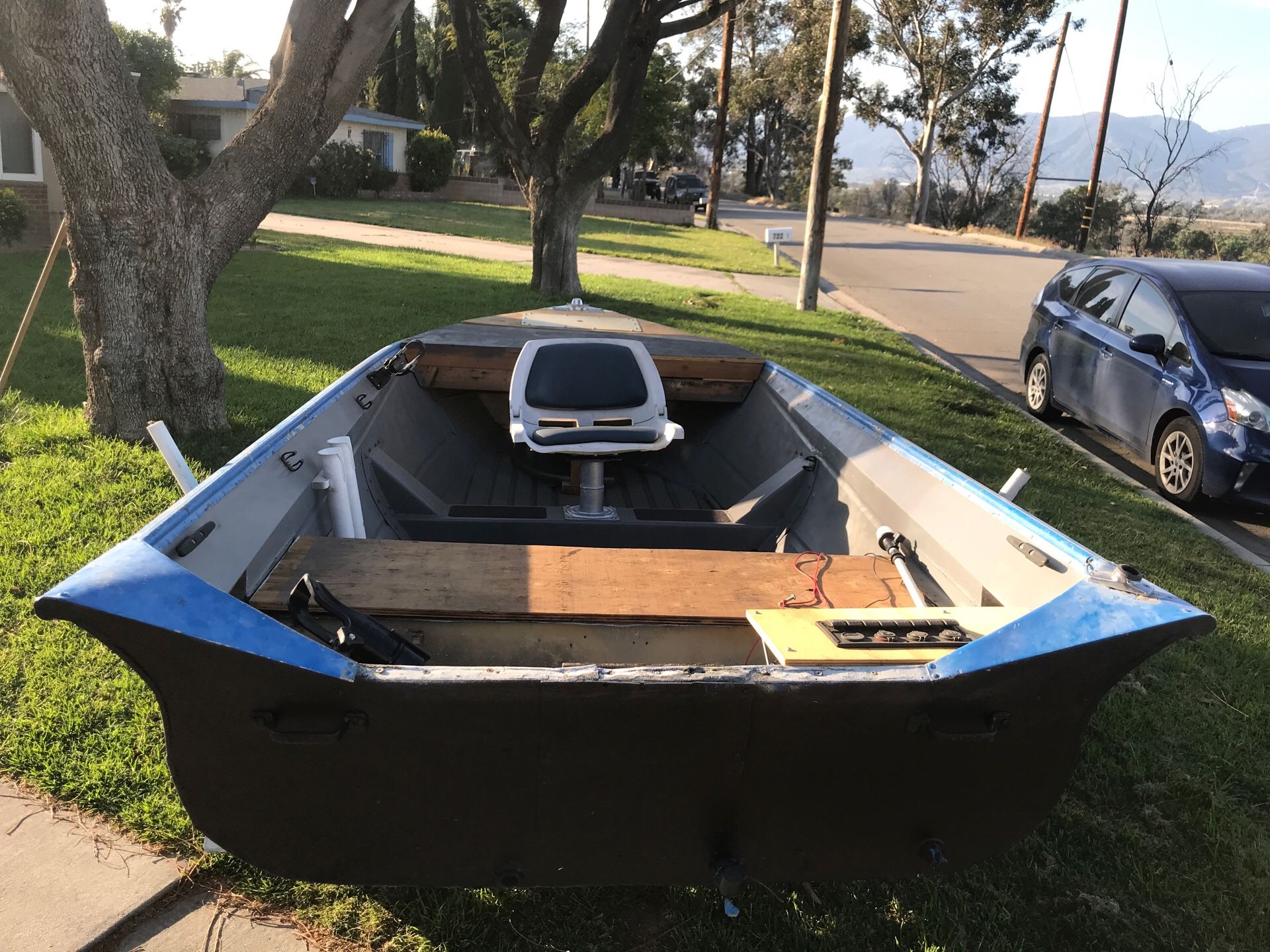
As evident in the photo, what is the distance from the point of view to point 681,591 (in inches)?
114

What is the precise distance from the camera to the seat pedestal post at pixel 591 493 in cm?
482

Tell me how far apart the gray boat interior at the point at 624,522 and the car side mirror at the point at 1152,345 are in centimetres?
355

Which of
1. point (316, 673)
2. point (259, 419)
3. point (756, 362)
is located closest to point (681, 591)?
point (316, 673)

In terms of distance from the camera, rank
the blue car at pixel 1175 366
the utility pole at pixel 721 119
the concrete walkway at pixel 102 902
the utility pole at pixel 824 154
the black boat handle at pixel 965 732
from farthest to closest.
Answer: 1. the utility pole at pixel 721 119
2. the utility pole at pixel 824 154
3. the blue car at pixel 1175 366
4. the concrete walkway at pixel 102 902
5. the black boat handle at pixel 965 732

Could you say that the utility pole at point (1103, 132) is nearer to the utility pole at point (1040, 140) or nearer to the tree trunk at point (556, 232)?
the utility pole at point (1040, 140)

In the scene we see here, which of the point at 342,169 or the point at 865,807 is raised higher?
the point at 342,169

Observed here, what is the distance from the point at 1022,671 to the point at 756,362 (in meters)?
4.04

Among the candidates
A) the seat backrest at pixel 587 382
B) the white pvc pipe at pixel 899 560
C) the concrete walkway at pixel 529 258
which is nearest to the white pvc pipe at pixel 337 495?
the seat backrest at pixel 587 382

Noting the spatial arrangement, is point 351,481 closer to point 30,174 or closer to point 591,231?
point 30,174

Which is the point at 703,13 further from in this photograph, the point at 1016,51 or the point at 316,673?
the point at 1016,51

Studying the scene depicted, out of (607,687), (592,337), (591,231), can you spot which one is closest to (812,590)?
(607,687)

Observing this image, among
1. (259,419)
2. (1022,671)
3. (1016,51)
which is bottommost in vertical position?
(259,419)

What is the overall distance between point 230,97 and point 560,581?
116ft

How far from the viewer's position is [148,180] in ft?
18.8
